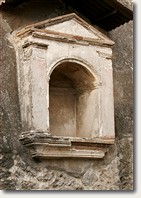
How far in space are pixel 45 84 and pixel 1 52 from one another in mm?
640

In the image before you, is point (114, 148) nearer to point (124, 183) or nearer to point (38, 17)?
point (124, 183)

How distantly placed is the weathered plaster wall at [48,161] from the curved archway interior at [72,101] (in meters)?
→ 0.49

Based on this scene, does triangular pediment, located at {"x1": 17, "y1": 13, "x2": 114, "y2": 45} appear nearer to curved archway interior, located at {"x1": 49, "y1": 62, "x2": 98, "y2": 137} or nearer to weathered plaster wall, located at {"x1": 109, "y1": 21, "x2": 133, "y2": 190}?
curved archway interior, located at {"x1": 49, "y1": 62, "x2": 98, "y2": 137}

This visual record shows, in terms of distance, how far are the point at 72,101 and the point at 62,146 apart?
3.37 feet

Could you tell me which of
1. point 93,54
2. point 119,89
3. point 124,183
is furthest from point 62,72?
point 124,183

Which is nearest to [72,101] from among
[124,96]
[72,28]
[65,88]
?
[65,88]

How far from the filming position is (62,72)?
22.4 ft

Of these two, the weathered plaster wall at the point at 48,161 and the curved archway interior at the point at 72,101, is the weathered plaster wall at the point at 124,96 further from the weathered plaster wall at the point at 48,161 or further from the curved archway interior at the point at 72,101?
the curved archway interior at the point at 72,101

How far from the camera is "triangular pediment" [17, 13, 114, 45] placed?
247 inches

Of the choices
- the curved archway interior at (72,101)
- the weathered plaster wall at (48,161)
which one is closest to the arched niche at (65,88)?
the curved archway interior at (72,101)

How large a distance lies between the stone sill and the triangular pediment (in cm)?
126

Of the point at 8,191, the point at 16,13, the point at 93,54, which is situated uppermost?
the point at 16,13

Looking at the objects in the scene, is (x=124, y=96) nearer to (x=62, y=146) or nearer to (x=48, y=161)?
(x=62, y=146)

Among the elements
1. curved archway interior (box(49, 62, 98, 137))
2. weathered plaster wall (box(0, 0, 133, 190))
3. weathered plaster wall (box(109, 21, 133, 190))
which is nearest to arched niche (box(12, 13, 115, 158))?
curved archway interior (box(49, 62, 98, 137))
